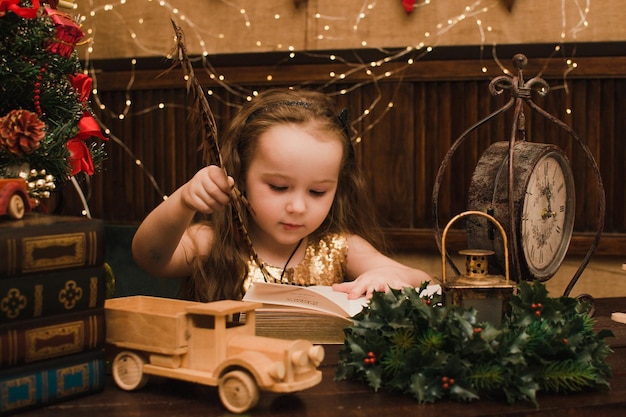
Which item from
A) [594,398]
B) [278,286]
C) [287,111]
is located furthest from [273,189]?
[594,398]

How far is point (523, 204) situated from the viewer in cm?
160

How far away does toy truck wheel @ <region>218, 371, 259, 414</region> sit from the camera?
1049mm

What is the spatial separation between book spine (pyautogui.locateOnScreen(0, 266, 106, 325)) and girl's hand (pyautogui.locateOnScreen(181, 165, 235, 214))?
1.45 ft

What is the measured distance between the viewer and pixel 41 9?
5.18 ft

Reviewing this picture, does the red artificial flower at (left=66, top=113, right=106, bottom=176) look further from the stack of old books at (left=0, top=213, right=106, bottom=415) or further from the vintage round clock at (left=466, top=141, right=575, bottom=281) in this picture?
the vintage round clock at (left=466, top=141, right=575, bottom=281)

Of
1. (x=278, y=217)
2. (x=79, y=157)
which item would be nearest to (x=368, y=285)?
(x=278, y=217)

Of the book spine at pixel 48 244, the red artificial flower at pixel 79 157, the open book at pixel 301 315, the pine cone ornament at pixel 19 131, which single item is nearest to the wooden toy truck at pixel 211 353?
the book spine at pixel 48 244

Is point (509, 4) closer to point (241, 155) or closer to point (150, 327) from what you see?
→ point (241, 155)

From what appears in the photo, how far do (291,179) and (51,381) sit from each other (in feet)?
2.63

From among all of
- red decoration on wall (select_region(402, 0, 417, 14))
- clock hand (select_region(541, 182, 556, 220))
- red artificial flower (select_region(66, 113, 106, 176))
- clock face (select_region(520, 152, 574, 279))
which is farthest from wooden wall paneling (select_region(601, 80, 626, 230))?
red artificial flower (select_region(66, 113, 106, 176))

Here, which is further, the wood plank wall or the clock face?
the wood plank wall

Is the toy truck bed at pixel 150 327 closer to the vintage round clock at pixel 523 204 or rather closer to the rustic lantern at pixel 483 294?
the rustic lantern at pixel 483 294

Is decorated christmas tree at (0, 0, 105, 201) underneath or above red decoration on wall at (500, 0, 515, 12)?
underneath

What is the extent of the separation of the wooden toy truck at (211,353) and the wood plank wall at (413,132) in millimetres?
1524
